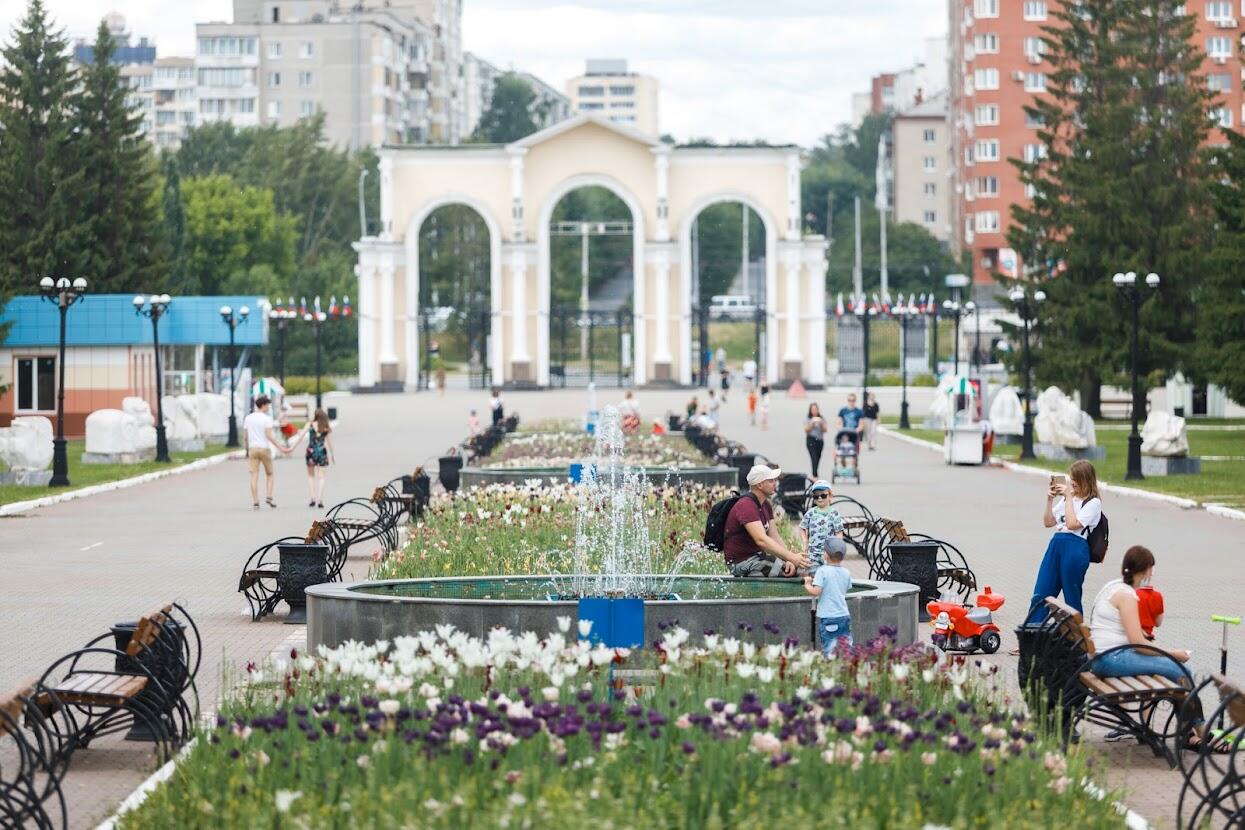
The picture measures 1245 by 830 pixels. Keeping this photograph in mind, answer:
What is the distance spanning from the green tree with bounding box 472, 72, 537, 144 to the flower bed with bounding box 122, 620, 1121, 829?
154879mm

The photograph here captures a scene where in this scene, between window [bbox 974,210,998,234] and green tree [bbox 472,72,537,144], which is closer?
window [bbox 974,210,998,234]

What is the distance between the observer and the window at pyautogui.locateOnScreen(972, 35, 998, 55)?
123 metres

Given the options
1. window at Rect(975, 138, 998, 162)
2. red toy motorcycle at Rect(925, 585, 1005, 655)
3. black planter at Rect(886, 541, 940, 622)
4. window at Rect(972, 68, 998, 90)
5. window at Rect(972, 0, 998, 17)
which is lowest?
red toy motorcycle at Rect(925, 585, 1005, 655)

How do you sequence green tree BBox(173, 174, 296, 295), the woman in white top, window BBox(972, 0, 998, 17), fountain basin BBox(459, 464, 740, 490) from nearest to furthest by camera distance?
the woman in white top, fountain basin BBox(459, 464, 740, 490), green tree BBox(173, 174, 296, 295), window BBox(972, 0, 998, 17)

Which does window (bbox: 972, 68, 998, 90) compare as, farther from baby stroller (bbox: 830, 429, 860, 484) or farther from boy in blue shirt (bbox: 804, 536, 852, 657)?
boy in blue shirt (bbox: 804, 536, 852, 657)

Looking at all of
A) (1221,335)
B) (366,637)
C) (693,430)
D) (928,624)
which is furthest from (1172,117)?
(366,637)

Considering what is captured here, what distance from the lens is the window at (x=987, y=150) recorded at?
407ft

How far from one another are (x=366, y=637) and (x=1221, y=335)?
130ft

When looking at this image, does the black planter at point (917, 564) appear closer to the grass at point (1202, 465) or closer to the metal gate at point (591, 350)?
the grass at point (1202, 465)

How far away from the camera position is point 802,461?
44.2 metres

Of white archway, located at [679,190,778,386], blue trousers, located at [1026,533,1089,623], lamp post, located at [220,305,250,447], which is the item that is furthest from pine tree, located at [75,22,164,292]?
blue trousers, located at [1026,533,1089,623]

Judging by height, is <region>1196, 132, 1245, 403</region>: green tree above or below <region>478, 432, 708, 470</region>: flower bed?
above

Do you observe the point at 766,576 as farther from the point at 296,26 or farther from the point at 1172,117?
the point at 296,26

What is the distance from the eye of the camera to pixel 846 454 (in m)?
37.6
